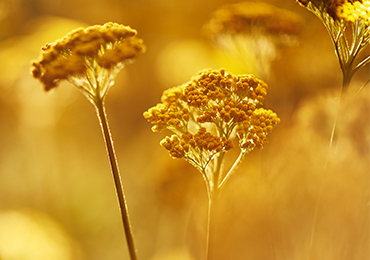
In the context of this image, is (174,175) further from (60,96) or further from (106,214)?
(60,96)

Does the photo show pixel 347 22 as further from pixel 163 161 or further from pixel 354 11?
pixel 163 161

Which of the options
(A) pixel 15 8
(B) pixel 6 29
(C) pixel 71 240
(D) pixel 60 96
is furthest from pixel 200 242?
(A) pixel 15 8

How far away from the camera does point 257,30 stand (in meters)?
0.82

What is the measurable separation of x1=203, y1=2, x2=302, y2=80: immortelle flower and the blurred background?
0.11 meters

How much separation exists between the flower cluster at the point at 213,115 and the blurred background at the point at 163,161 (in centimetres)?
12

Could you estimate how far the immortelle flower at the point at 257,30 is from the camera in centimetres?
78

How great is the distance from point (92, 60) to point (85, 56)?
0.01 m

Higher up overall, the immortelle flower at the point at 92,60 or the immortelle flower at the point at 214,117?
the immortelle flower at the point at 92,60

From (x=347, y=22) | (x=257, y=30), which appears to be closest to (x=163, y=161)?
(x=257, y=30)

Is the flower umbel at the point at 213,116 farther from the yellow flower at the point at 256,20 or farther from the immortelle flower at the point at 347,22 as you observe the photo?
the yellow flower at the point at 256,20

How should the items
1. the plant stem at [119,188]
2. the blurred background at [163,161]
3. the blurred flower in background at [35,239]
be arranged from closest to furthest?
the plant stem at [119,188], the blurred background at [163,161], the blurred flower in background at [35,239]

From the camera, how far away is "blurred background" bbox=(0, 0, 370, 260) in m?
0.77

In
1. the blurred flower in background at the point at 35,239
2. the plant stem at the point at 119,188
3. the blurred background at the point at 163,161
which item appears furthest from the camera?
the blurred flower in background at the point at 35,239

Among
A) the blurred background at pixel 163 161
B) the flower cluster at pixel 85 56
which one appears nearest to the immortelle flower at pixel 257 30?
the blurred background at pixel 163 161
